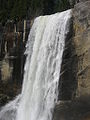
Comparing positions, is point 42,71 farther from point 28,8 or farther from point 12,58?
point 28,8

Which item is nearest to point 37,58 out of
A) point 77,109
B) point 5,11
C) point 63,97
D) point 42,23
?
point 42,23

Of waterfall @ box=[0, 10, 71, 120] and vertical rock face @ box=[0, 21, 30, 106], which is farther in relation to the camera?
vertical rock face @ box=[0, 21, 30, 106]

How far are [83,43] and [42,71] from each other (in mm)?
2761

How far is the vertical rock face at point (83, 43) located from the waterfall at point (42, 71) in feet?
2.52

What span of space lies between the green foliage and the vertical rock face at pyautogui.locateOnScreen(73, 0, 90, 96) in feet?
21.7

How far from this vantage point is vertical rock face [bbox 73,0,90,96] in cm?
1516

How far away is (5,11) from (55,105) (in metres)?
10.9

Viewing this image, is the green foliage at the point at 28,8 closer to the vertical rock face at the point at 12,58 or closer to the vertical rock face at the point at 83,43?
the vertical rock face at the point at 12,58

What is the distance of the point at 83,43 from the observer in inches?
620

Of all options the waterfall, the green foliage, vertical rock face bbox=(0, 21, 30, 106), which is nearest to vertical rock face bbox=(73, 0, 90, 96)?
the waterfall

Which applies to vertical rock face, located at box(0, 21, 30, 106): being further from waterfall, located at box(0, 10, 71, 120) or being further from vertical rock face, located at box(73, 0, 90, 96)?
vertical rock face, located at box(73, 0, 90, 96)

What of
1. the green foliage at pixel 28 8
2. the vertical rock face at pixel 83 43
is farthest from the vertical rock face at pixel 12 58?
the vertical rock face at pixel 83 43

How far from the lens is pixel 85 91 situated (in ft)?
49.0

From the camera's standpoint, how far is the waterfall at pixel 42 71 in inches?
648
